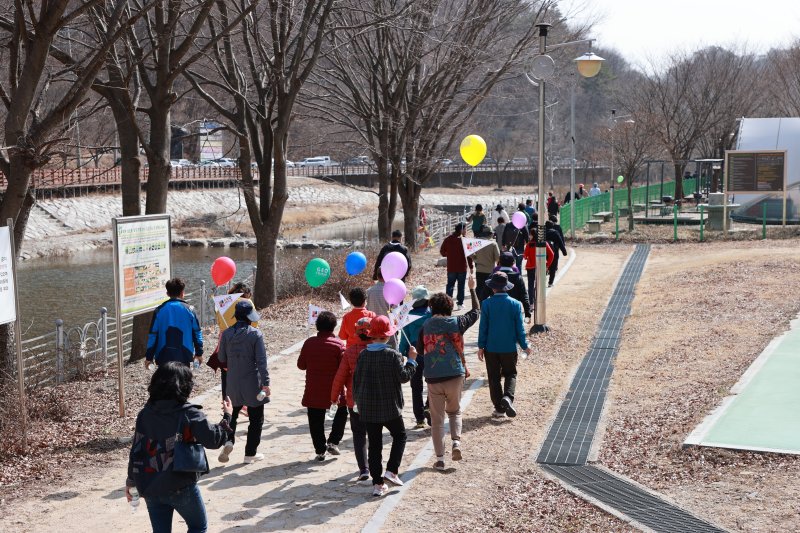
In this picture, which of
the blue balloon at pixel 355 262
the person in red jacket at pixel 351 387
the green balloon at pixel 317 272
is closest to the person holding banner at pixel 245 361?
the person in red jacket at pixel 351 387

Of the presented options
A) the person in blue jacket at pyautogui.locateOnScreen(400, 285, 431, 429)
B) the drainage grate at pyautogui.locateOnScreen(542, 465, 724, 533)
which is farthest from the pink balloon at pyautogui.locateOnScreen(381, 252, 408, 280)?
the drainage grate at pyautogui.locateOnScreen(542, 465, 724, 533)

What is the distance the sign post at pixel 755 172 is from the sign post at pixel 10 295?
2610 cm

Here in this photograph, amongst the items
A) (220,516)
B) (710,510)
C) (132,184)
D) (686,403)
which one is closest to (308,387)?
(220,516)

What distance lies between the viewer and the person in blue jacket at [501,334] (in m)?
9.91

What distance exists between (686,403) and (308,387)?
444 centimetres

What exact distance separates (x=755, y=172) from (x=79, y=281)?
2396 centimetres

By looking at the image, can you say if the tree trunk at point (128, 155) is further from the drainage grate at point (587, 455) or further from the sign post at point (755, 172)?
the sign post at point (755, 172)

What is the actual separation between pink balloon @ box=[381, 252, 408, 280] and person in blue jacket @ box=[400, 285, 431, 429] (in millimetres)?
1259

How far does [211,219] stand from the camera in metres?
55.4

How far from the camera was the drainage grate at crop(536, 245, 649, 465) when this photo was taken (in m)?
9.15

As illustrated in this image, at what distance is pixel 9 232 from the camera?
8961 mm

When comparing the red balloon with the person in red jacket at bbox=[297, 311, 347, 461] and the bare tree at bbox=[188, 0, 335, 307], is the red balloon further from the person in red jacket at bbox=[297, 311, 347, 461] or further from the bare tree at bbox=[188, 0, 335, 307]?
the bare tree at bbox=[188, 0, 335, 307]

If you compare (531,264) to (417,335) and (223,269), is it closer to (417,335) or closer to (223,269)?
(223,269)

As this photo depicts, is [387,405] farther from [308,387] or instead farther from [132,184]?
[132,184]
